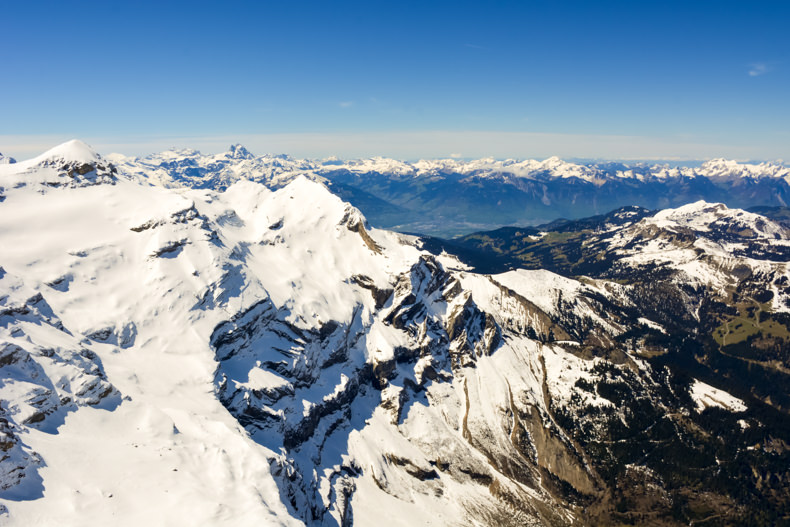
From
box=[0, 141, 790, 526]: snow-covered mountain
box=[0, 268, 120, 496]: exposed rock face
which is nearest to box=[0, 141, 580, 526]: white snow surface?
box=[0, 268, 120, 496]: exposed rock face

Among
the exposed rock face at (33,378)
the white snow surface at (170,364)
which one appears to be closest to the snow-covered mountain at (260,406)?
the exposed rock face at (33,378)

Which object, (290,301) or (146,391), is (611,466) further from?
(146,391)

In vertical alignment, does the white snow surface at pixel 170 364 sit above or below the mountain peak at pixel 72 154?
below

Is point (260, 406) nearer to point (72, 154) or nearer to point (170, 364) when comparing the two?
point (170, 364)

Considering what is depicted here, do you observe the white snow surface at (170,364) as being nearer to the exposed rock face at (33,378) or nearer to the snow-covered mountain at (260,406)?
the exposed rock face at (33,378)

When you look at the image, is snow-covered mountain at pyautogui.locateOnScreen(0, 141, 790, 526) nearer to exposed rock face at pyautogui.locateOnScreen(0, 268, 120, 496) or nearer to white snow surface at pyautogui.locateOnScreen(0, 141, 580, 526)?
exposed rock face at pyautogui.locateOnScreen(0, 268, 120, 496)

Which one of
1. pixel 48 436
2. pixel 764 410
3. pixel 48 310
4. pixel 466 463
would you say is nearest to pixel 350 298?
pixel 466 463

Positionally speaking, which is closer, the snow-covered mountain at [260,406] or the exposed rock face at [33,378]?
the exposed rock face at [33,378]

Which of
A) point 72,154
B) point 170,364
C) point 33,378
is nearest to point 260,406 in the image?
point 170,364

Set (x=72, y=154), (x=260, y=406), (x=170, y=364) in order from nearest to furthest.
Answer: (x=170, y=364) → (x=260, y=406) → (x=72, y=154)
